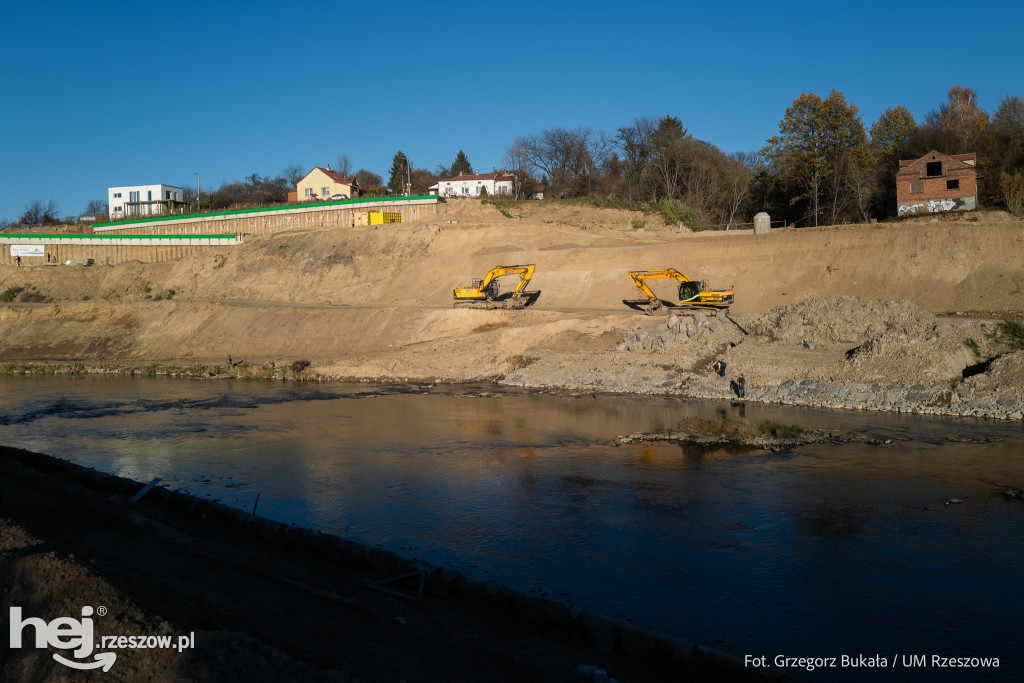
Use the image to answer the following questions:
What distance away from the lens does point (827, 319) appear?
2967cm

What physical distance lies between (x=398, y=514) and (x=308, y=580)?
4.11m

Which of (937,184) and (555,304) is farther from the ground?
(937,184)

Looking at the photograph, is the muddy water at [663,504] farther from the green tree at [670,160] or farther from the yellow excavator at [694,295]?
the green tree at [670,160]

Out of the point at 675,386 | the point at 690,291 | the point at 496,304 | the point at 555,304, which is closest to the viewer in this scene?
the point at 675,386

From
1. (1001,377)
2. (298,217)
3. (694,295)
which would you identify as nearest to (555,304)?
(694,295)

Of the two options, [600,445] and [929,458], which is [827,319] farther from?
[600,445]

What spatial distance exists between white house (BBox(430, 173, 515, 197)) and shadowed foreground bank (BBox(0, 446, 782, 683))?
78.6 meters

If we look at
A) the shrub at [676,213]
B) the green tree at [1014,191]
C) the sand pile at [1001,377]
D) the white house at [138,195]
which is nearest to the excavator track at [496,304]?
the shrub at [676,213]

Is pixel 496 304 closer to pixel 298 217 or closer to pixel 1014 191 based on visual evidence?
pixel 298 217

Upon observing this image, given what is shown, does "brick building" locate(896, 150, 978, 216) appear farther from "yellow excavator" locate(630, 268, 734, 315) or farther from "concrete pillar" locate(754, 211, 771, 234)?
"yellow excavator" locate(630, 268, 734, 315)

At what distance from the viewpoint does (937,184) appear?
45.9m

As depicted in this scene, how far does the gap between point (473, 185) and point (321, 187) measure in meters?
21.1

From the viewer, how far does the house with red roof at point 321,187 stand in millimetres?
74312

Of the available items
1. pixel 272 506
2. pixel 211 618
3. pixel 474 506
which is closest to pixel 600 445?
pixel 474 506
